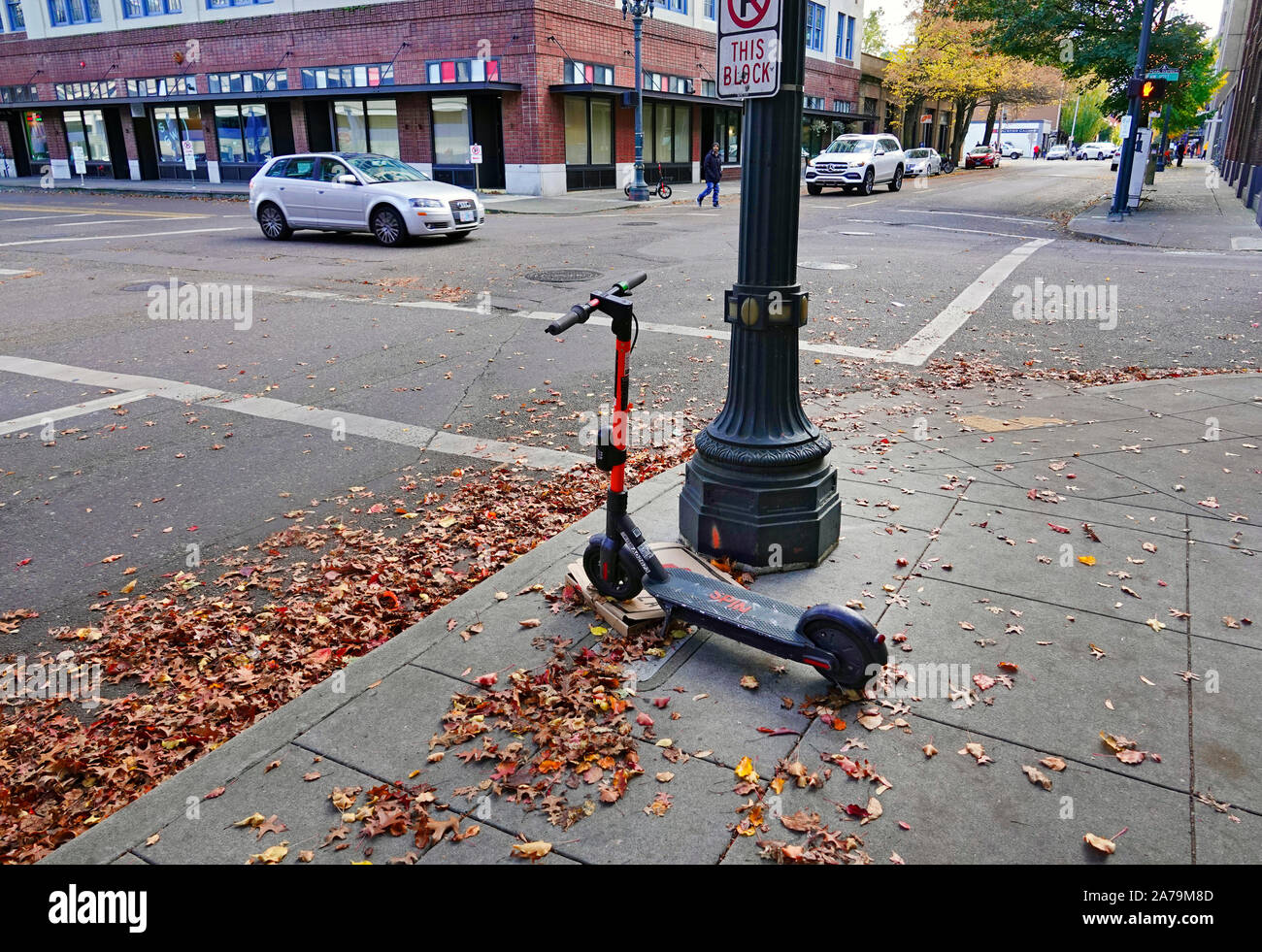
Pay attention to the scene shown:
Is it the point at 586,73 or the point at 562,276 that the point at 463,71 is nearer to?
the point at 586,73

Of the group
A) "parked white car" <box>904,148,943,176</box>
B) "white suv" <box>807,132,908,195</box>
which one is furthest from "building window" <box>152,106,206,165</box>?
"parked white car" <box>904,148,943,176</box>

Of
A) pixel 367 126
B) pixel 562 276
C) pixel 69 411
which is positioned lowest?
pixel 69 411

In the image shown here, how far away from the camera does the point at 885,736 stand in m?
3.18

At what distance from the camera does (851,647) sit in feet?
10.9

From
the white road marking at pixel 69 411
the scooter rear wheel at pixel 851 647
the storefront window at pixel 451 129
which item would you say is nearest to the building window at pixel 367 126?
the storefront window at pixel 451 129

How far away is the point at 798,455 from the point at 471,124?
30.6m

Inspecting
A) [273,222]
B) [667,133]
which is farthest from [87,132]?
[273,222]

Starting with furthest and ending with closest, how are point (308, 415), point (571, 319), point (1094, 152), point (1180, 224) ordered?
point (1094, 152) < point (1180, 224) < point (308, 415) < point (571, 319)

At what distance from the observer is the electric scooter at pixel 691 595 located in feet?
10.9

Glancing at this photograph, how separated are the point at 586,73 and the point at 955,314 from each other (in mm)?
24931

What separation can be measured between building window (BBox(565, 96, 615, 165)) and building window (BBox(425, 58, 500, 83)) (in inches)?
109

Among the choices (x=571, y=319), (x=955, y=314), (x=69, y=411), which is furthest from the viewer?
(x=955, y=314)

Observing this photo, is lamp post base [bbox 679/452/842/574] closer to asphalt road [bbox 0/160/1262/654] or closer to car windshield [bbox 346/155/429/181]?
asphalt road [bbox 0/160/1262/654]
